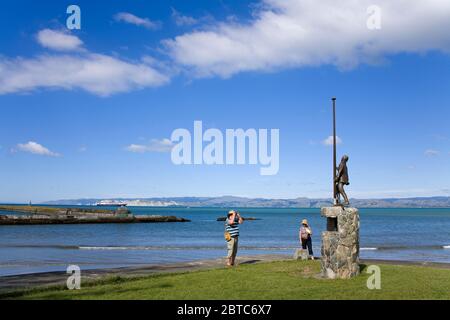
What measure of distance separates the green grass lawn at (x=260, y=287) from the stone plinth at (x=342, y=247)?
0.38 m

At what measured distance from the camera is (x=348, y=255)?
13055mm

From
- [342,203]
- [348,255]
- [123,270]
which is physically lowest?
[123,270]

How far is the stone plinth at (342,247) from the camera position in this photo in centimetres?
1293

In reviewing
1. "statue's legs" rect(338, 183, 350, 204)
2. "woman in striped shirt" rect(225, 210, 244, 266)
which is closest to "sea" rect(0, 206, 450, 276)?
"woman in striped shirt" rect(225, 210, 244, 266)

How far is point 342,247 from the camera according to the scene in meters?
13.1

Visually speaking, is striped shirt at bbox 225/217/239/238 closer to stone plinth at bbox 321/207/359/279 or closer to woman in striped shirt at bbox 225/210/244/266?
woman in striped shirt at bbox 225/210/244/266

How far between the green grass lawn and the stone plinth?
1.25 ft

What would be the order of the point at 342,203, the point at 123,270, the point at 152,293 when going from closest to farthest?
the point at 152,293
the point at 342,203
the point at 123,270

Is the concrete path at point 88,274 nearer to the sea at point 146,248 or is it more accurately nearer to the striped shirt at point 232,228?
the striped shirt at point 232,228

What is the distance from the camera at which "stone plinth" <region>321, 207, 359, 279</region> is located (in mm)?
12930

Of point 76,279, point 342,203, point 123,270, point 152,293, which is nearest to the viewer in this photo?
point 152,293
